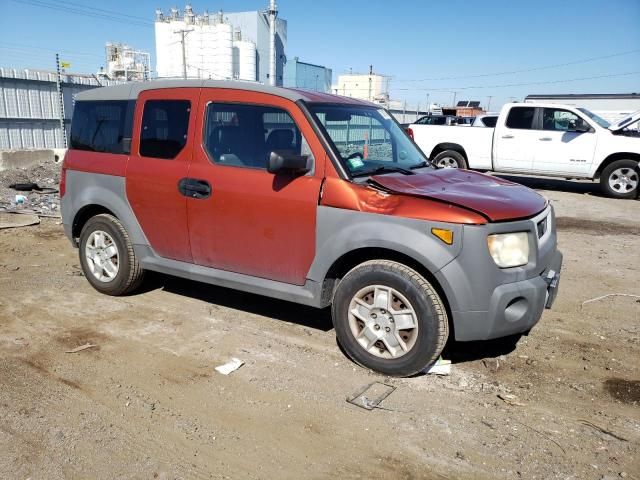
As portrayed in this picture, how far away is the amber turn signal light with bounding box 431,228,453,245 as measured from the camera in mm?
3332

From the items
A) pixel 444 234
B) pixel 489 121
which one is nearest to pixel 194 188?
pixel 444 234

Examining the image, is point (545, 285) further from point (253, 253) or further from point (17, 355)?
point (17, 355)

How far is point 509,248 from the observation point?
11.2 feet

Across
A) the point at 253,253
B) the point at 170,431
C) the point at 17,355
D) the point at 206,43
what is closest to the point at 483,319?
the point at 253,253

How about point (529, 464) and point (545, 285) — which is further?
point (545, 285)

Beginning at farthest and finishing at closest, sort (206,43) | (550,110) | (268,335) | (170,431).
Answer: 1. (206,43)
2. (550,110)
3. (268,335)
4. (170,431)

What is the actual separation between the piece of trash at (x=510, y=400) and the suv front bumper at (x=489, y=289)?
1.38 feet

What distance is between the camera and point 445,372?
379cm

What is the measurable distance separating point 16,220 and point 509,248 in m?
7.87

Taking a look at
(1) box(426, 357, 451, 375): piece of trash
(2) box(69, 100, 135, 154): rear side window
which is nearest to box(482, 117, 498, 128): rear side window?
(2) box(69, 100, 135, 154): rear side window

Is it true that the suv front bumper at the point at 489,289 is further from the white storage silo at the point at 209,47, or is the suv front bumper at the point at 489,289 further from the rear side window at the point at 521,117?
the white storage silo at the point at 209,47

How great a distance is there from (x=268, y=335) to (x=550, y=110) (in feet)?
34.7

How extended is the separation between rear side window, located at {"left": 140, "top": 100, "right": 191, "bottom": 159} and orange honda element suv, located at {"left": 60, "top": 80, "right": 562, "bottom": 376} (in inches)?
0.5

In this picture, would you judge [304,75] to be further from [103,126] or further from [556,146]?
[103,126]
